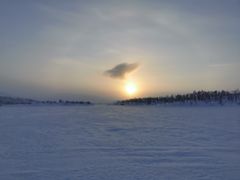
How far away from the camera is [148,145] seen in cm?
1677

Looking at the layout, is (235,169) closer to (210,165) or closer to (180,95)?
(210,165)

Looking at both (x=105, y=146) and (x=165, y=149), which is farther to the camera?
(x=105, y=146)

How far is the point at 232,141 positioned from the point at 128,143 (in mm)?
5755

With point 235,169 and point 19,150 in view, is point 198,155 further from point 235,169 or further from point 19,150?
point 19,150

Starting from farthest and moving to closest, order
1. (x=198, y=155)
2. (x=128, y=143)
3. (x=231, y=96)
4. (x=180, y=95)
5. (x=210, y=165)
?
(x=180, y=95), (x=231, y=96), (x=128, y=143), (x=198, y=155), (x=210, y=165)

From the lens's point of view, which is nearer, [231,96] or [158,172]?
[158,172]

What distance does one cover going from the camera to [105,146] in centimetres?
1645

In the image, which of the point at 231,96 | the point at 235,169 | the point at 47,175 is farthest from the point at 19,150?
the point at 231,96

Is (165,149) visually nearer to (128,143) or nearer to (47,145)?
(128,143)

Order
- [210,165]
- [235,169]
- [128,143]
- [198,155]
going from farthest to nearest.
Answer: [128,143] → [198,155] → [210,165] → [235,169]

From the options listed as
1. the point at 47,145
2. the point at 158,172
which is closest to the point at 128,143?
the point at 47,145

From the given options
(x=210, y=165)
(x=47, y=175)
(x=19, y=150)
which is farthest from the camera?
(x=19, y=150)

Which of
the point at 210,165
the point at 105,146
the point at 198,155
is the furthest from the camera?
the point at 105,146

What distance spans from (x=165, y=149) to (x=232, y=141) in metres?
4.92
